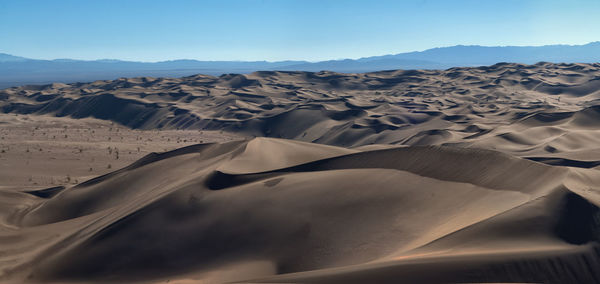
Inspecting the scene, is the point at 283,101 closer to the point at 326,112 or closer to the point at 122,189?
the point at 326,112

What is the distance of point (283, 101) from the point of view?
57.3 m

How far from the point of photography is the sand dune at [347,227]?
650 cm

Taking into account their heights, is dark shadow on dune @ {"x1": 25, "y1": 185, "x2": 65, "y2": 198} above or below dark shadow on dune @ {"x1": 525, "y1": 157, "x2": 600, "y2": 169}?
below

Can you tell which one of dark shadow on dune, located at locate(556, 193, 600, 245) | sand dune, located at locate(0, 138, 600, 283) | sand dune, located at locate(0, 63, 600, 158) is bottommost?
sand dune, located at locate(0, 63, 600, 158)

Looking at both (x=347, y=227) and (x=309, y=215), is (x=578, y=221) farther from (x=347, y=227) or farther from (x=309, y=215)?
(x=309, y=215)

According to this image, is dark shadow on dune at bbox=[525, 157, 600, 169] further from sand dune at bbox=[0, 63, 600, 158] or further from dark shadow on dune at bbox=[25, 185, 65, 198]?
dark shadow on dune at bbox=[25, 185, 65, 198]

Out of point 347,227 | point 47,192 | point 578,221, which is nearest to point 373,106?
point 47,192

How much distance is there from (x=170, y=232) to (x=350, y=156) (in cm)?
577

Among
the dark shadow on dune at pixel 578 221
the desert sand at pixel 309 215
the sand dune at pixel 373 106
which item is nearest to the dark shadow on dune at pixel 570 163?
the desert sand at pixel 309 215

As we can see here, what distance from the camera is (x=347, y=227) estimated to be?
9148 mm

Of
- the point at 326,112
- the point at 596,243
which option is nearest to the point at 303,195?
the point at 596,243

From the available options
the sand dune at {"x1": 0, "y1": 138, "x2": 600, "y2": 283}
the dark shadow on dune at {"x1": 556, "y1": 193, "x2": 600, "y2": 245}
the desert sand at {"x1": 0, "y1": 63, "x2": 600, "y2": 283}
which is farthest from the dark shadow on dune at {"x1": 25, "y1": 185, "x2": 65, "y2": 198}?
the dark shadow on dune at {"x1": 556, "y1": 193, "x2": 600, "y2": 245}

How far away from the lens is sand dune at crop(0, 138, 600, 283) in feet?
21.3

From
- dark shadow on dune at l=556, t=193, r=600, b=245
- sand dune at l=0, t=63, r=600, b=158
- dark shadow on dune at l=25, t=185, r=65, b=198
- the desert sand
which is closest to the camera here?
the desert sand
